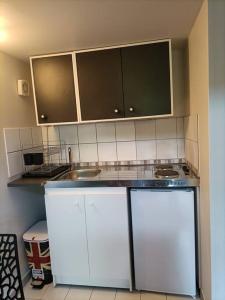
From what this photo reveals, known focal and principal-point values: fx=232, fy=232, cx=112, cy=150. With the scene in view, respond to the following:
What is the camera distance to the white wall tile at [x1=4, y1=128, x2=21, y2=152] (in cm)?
187

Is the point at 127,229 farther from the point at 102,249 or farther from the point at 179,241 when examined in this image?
the point at 179,241

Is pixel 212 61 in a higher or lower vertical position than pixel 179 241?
higher

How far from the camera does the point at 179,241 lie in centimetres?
170

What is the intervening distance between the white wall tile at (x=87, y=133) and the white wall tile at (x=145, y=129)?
1.42 ft

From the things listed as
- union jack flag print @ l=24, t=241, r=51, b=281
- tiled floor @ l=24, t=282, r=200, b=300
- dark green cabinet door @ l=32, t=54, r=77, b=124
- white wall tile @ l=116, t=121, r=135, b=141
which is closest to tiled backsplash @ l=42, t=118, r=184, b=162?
white wall tile @ l=116, t=121, r=135, b=141

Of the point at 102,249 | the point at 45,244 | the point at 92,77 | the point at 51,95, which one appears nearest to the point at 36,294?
the point at 45,244

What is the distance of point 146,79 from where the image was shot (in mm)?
1840

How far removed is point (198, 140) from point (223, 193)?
0.40 metres

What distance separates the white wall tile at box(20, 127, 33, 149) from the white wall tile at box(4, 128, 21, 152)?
0.05 meters

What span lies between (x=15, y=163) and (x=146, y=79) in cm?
129

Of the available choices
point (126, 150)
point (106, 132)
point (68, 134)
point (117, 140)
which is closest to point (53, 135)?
point (68, 134)

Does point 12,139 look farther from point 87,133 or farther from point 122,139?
point 122,139

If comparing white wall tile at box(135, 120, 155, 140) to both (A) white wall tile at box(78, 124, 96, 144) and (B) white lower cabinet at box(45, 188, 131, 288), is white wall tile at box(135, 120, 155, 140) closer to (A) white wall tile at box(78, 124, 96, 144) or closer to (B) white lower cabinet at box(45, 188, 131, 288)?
(A) white wall tile at box(78, 124, 96, 144)

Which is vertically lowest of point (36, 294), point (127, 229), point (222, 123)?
point (36, 294)
